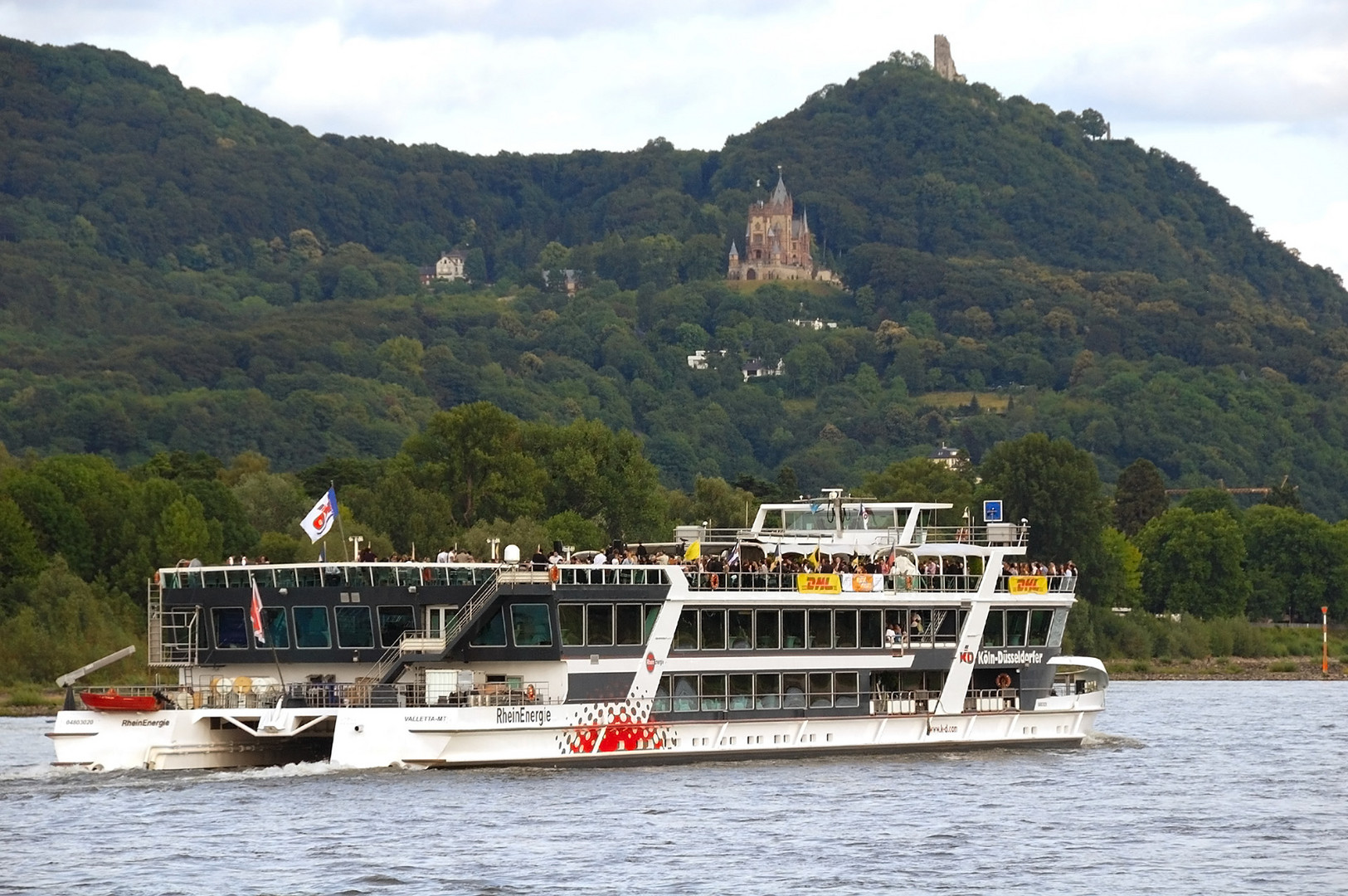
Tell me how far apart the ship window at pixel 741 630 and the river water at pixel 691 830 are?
2.58m

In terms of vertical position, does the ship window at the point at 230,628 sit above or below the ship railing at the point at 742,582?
below

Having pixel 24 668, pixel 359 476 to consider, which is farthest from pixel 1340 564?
pixel 24 668

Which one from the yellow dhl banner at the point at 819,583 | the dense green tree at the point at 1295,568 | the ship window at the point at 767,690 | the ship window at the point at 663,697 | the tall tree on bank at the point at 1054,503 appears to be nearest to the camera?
the ship window at the point at 663,697

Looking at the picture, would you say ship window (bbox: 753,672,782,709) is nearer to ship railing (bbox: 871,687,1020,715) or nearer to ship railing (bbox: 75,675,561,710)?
ship railing (bbox: 871,687,1020,715)

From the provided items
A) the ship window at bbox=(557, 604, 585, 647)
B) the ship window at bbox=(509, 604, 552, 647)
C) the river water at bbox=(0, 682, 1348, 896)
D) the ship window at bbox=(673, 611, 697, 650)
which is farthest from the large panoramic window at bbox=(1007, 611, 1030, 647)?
the ship window at bbox=(509, 604, 552, 647)

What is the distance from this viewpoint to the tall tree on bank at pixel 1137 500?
534 ft

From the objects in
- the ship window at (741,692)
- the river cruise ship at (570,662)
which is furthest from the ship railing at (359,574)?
the ship window at (741,692)

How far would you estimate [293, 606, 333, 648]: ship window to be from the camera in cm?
4953

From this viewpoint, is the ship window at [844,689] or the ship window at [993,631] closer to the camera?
the ship window at [844,689]

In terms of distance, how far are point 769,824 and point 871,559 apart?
41.4ft

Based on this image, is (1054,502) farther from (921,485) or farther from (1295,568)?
(1295,568)

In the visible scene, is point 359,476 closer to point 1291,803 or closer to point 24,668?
point 24,668

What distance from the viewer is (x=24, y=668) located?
83188mm

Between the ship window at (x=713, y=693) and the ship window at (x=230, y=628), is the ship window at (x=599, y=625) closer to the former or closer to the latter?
the ship window at (x=713, y=693)
